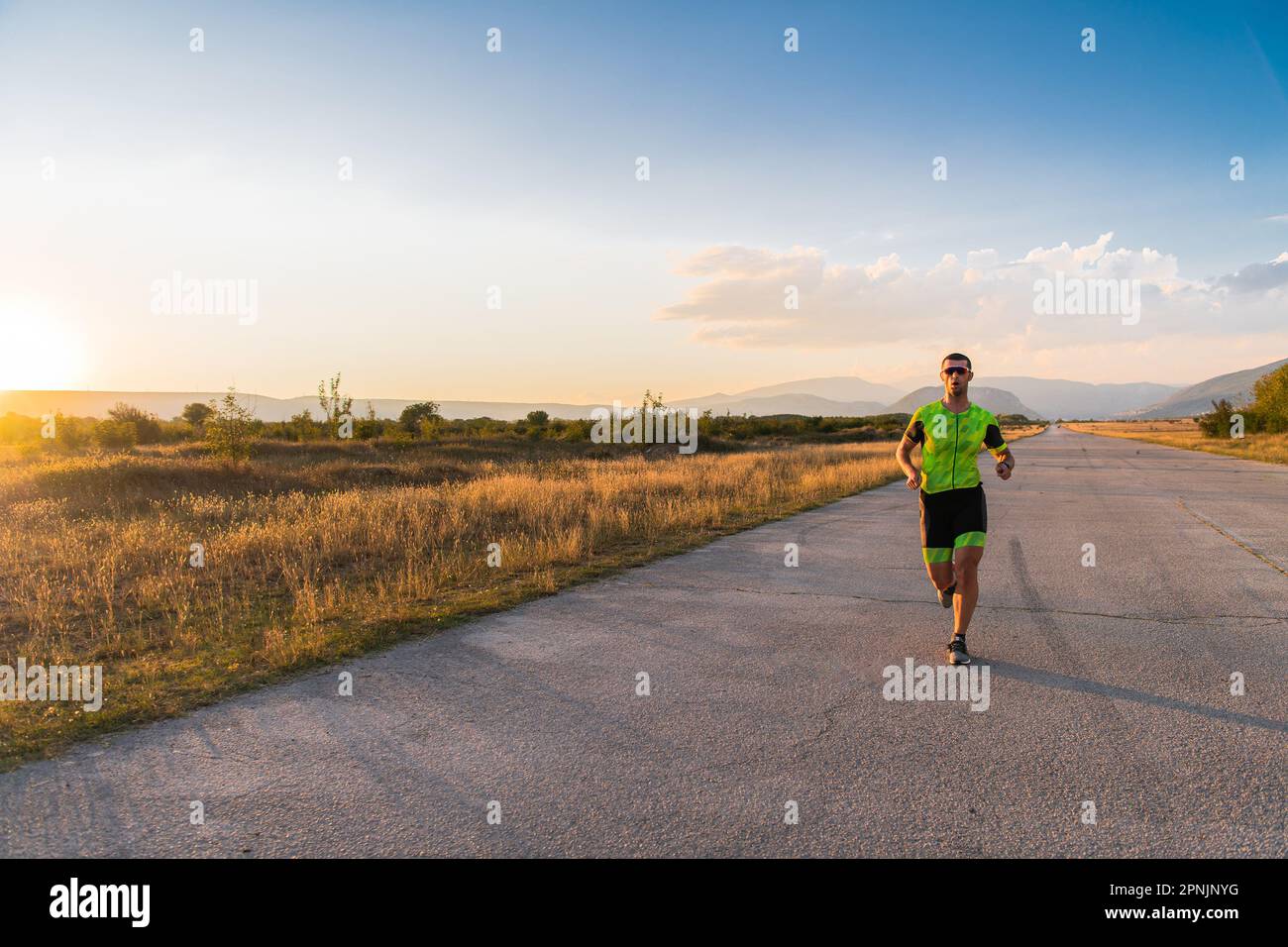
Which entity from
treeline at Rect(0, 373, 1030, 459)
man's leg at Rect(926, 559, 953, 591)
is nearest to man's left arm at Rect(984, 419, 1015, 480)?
man's leg at Rect(926, 559, 953, 591)

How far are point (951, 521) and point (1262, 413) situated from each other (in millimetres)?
73641

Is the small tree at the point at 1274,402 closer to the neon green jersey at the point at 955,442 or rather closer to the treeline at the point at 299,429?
the treeline at the point at 299,429

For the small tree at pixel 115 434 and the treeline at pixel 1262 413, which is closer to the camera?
the small tree at pixel 115 434

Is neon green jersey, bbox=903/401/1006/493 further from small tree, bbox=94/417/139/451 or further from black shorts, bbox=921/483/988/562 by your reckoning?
small tree, bbox=94/417/139/451

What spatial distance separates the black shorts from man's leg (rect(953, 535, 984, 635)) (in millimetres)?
63

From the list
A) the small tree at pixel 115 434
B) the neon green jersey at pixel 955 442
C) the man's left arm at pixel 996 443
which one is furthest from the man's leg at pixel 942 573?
the small tree at pixel 115 434

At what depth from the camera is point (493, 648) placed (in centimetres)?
603

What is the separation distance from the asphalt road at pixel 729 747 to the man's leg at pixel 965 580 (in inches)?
14.4

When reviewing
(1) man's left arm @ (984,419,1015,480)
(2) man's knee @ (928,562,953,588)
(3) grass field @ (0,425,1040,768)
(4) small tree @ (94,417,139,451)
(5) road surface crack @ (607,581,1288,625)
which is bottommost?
(5) road surface crack @ (607,581,1288,625)

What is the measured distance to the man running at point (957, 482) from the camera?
548cm

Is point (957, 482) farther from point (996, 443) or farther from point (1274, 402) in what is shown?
point (1274, 402)

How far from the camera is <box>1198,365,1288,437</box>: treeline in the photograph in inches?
2239

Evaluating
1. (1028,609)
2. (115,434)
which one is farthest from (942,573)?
(115,434)
